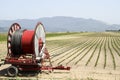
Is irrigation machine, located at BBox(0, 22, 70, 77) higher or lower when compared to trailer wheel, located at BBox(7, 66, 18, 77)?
higher

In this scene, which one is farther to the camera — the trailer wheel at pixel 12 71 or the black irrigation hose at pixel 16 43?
the black irrigation hose at pixel 16 43

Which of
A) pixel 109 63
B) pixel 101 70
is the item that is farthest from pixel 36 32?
pixel 109 63

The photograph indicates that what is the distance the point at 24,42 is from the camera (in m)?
13.4

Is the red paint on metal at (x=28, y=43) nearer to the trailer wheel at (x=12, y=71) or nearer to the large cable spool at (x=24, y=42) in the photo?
the large cable spool at (x=24, y=42)

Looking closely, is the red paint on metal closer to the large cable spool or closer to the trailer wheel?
the large cable spool

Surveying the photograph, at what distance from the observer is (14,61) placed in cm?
1348

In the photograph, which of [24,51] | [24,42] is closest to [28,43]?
[24,42]

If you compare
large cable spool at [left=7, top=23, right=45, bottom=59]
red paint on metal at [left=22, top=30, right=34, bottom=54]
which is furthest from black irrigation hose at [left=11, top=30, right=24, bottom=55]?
red paint on metal at [left=22, top=30, right=34, bottom=54]

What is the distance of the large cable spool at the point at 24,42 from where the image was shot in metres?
13.4

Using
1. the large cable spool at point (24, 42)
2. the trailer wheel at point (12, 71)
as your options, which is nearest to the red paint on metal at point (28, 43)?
the large cable spool at point (24, 42)

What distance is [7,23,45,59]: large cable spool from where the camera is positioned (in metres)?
13.4

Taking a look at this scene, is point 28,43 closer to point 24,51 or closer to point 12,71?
point 24,51

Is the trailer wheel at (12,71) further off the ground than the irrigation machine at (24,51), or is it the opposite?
the irrigation machine at (24,51)

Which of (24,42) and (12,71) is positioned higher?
(24,42)
